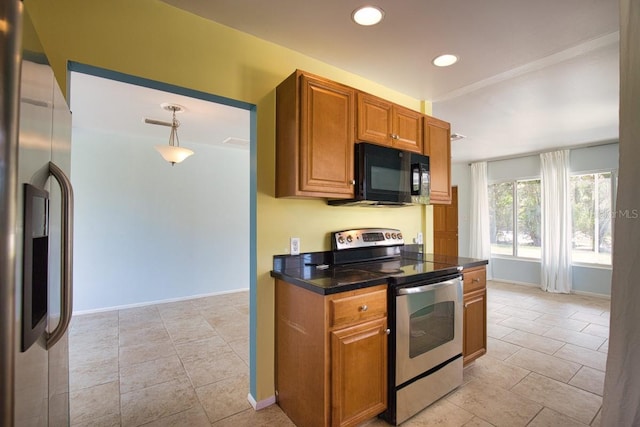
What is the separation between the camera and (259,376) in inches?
79.5

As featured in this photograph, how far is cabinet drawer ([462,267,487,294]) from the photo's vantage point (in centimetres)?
235

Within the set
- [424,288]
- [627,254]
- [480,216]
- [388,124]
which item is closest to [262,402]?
[424,288]

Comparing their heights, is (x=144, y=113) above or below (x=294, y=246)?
above

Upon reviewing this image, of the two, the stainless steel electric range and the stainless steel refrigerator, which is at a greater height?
the stainless steel refrigerator

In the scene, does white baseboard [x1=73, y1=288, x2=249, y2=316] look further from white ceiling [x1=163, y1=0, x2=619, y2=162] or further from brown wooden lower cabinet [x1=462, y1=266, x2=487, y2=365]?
white ceiling [x1=163, y1=0, x2=619, y2=162]

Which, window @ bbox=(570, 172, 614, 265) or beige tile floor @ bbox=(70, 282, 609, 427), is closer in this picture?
Result: beige tile floor @ bbox=(70, 282, 609, 427)

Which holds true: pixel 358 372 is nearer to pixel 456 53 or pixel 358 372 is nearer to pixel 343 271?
pixel 343 271

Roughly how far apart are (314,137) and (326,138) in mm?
91

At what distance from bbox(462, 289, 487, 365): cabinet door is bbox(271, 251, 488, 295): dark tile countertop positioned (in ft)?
0.91

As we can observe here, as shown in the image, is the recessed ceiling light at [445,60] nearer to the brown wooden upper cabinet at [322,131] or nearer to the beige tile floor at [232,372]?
the brown wooden upper cabinet at [322,131]

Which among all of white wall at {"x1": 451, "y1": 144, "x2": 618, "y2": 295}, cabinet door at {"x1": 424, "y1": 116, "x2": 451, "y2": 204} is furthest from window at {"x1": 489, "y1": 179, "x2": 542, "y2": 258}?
cabinet door at {"x1": 424, "y1": 116, "x2": 451, "y2": 204}

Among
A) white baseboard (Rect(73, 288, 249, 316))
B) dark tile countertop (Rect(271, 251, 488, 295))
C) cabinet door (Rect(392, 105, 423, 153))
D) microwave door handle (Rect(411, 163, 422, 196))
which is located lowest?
white baseboard (Rect(73, 288, 249, 316))

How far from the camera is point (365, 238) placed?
2.50m

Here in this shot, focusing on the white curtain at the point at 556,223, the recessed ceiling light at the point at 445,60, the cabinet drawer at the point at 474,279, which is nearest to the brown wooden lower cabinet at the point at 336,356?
the cabinet drawer at the point at 474,279
